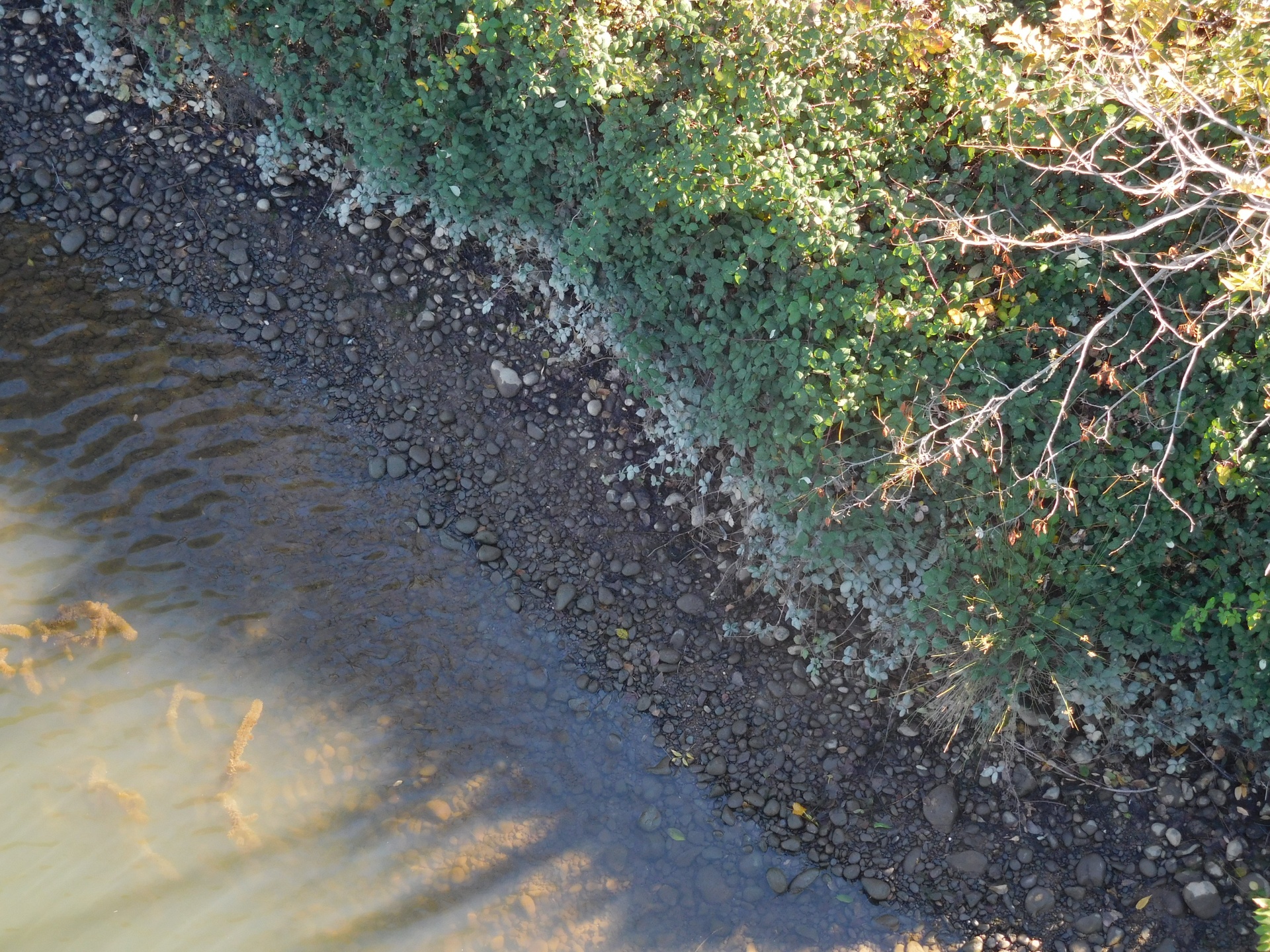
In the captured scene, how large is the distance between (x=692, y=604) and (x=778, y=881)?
1.33m

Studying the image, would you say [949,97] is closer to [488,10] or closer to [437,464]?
[488,10]

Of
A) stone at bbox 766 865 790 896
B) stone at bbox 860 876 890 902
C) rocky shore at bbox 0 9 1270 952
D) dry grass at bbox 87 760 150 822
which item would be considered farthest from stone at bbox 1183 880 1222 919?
dry grass at bbox 87 760 150 822

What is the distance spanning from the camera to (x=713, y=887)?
4066mm

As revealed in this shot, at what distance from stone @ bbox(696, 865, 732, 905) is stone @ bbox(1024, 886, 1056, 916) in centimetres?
132

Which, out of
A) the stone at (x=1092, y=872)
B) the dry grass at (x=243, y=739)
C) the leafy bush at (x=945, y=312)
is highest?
the leafy bush at (x=945, y=312)

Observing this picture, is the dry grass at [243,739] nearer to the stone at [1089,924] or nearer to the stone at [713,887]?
the stone at [713,887]

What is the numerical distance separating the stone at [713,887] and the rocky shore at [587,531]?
0.71ft

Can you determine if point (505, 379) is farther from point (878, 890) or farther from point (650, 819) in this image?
point (878, 890)

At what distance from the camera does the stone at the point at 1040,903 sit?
3926 millimetres

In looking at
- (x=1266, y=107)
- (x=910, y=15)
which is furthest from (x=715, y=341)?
(x=1266, y=107)

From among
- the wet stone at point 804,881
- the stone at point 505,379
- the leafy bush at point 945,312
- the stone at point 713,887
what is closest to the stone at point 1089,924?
the leafy bush at point 945,312

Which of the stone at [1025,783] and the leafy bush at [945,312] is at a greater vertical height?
the leafy bush at [945,312]

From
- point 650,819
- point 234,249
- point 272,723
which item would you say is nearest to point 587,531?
point 650,819

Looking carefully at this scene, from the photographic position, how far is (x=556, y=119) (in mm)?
4148
